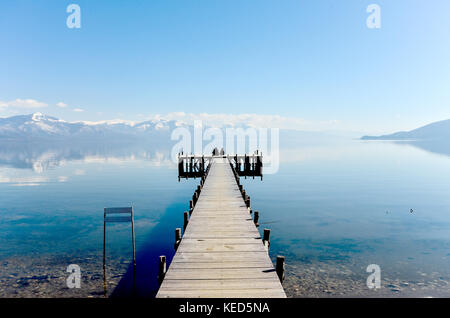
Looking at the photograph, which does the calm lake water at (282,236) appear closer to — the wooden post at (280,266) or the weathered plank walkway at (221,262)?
the weathered plank walkway at (221,262)

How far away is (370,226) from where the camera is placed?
2364 cm

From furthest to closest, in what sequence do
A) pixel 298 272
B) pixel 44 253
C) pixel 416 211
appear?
1. pixel 416 211
2. pixel 44 253
3. pixel 298 272

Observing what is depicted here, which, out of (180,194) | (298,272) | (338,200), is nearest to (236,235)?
(298,272)

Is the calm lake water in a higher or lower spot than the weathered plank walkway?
lower

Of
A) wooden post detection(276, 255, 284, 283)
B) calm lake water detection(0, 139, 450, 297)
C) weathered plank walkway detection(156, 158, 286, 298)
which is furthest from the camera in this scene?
calm lake water detection(0, 139, 450, 297)

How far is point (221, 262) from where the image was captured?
27.7 feet

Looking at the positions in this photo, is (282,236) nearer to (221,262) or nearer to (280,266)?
(280,266)

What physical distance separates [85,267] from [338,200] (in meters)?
27.3

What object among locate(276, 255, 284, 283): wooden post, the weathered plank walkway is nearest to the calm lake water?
the weathered plank walkway

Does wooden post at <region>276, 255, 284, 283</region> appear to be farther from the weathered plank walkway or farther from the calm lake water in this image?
the calm lake water

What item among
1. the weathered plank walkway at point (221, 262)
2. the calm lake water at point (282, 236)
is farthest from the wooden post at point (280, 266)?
the calm lake water at point (282, 236)

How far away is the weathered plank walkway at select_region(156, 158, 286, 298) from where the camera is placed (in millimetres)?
6906

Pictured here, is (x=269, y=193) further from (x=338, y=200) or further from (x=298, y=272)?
(x=298, y=272)

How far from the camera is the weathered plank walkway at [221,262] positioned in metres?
6.91
